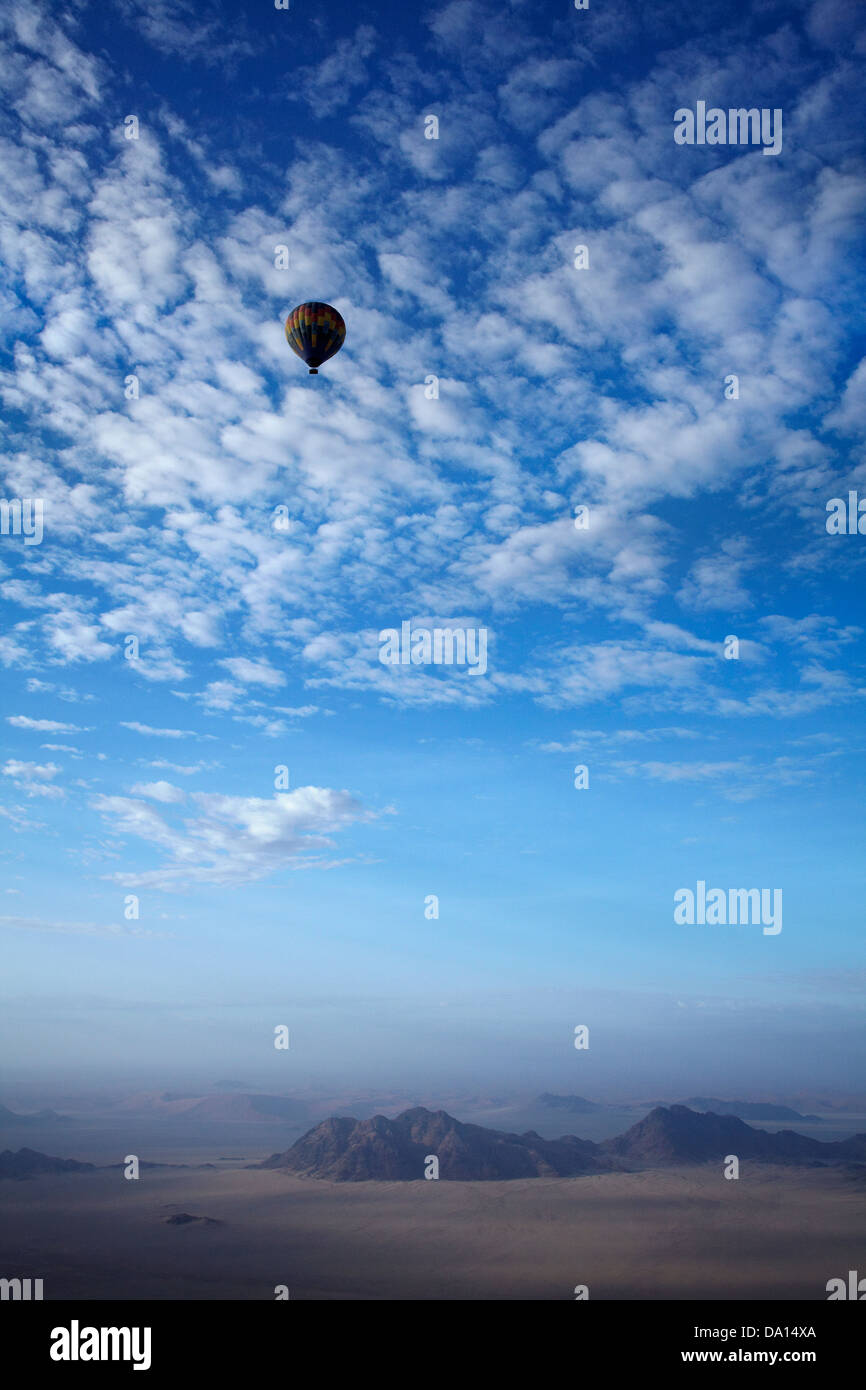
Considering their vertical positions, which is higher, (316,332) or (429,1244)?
(316,332)

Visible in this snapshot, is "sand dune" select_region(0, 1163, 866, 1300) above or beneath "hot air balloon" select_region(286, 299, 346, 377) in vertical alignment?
beneath

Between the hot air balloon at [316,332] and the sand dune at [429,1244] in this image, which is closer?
the hot air balloon at [316,332]

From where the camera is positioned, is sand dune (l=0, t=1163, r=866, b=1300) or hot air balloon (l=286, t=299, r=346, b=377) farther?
sand dune (l=0, t=1163, r=866, b=1300)

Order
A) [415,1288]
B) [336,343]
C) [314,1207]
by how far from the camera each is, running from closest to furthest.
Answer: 1. [336,343]
2. [415,1288]
3. [314,1207]

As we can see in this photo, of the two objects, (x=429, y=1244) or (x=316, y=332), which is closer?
(x=316, y=332)

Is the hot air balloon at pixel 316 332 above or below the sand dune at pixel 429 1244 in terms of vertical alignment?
above
